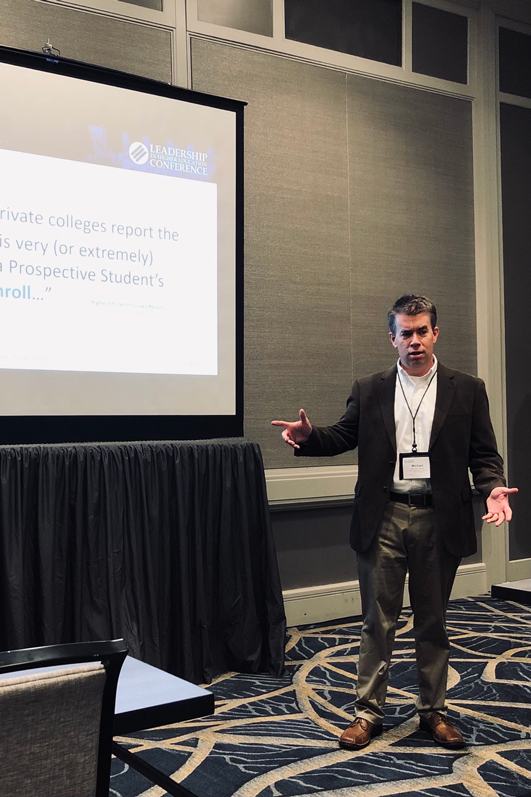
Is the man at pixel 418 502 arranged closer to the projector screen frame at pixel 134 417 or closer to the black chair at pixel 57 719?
the projector screen frame at pixel 134 417

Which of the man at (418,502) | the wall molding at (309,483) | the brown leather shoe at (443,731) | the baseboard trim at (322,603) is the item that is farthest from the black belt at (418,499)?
the baseboard trim at (322,603)

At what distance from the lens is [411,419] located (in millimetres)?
3176

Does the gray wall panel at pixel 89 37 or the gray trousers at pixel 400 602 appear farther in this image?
the gray wall panel at pixel 89 37

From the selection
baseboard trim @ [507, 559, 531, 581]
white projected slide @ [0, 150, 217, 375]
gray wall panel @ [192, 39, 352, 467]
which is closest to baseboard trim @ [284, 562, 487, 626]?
gray wall panel @ [192, 39, 352, 467]

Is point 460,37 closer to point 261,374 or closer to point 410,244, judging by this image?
point 410,244

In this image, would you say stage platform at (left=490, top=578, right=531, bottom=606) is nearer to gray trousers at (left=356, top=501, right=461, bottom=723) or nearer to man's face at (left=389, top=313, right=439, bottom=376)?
gray trousers at (left=356, top=501, right=461, bottom=723)

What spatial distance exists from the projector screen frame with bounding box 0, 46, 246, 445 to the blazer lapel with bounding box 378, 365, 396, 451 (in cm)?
133

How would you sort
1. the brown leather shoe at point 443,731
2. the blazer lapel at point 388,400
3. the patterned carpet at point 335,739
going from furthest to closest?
the blazer lapel at point 388,400 < the brown leather shoe at point 443,731 < the patterned carpet at point 335,739

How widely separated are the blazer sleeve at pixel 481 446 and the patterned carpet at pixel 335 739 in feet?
3.16

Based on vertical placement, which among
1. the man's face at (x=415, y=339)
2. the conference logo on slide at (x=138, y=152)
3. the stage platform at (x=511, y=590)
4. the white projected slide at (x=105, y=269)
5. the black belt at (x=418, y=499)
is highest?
the conference logo on slide at (x=138, y=152)

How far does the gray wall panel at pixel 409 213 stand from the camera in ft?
17.4

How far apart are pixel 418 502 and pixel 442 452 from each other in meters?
0.21

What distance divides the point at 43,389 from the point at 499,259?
355cm

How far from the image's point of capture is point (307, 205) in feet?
16.6
